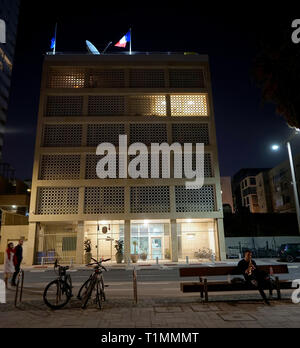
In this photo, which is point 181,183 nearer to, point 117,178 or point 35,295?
point 117,178

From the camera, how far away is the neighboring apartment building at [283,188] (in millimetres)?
51219

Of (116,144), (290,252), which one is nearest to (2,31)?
(116,144)

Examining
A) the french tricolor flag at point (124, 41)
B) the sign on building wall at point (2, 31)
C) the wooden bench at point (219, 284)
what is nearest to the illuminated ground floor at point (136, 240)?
the wooden bench at point (219, 284)

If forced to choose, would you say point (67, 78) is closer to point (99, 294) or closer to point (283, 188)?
point (99, 294)

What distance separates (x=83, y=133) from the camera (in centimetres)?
2958

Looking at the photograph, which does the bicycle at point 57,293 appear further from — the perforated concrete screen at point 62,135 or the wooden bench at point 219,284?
the perforated concrete screen at point 62,135

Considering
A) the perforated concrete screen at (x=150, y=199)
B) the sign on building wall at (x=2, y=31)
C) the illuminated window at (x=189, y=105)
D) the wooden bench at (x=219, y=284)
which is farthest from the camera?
the sign on building wall at (x=2, y=31)

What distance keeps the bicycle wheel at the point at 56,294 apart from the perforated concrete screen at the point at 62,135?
23.4m

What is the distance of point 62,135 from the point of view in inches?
1176

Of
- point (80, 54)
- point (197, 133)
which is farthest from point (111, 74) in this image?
point (197, 133)

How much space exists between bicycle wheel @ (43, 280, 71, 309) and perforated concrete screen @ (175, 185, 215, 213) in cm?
2095

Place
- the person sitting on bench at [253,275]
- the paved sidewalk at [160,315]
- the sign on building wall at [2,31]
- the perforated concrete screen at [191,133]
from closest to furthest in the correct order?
the paved sidewalk at [160,315], the person sitting on bench at [253,275], the perforated concrete screen at [191,133], the sign on building wall at [2,31]

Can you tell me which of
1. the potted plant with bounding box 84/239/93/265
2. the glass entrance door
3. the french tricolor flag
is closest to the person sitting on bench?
the potted plant with bounding box 84/239/93/265

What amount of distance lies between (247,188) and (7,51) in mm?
76565
